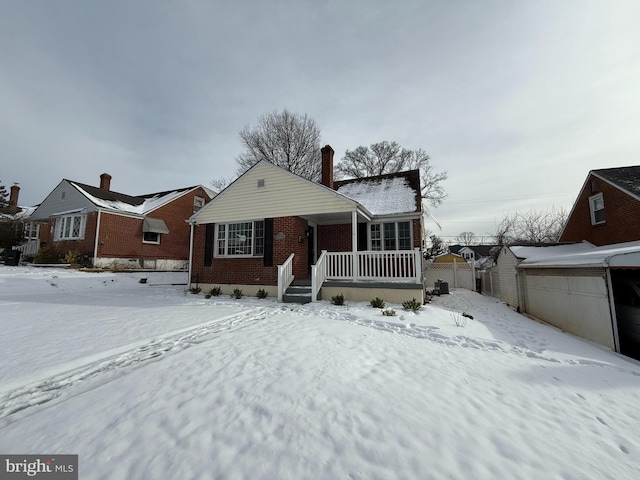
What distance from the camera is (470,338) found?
5562 mm

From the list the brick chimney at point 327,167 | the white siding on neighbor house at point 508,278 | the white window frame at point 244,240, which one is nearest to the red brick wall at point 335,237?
the brick chimney at point 327,167

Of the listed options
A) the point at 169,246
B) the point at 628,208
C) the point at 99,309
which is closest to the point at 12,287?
the point at 99,309

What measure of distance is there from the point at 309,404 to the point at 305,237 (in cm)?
856

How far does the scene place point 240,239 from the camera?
11422mm

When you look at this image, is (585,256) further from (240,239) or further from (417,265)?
(240,239)

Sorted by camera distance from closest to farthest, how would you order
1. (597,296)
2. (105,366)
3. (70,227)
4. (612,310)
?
1. (105,366)
2. (612,310)
3. (597,296)
4. (70,227)

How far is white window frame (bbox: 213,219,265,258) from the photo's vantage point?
1098 centimetres

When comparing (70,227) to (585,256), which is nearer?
(585,256)

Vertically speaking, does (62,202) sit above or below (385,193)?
above

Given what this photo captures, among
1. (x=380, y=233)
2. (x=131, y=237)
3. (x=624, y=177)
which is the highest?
(x=624, y=177)

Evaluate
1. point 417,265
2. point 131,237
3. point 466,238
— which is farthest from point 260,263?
point 466,238

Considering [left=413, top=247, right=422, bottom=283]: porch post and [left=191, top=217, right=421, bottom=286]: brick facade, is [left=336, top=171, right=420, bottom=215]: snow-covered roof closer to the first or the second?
[left=191, top=217, right=421, bottom=286]: brick facade

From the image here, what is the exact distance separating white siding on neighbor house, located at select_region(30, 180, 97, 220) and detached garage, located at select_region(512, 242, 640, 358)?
2346 cm

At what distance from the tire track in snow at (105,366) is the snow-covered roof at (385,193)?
25.6 feet
